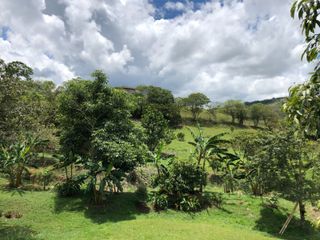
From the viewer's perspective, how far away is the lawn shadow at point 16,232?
14.4m

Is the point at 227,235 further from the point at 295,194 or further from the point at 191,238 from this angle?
the point at 295,194

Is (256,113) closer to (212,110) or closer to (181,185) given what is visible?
(212,110)

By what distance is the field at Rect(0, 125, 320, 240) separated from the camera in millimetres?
16203

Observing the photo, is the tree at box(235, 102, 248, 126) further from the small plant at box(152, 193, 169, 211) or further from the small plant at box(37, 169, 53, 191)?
the small plant at box(37, 169, 53, 191)

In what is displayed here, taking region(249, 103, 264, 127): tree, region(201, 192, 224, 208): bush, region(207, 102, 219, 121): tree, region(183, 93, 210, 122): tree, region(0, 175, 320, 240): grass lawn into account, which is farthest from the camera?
region(207, 102, 219, 121): tree

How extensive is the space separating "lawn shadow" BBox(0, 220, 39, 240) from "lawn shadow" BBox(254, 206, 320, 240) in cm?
1503

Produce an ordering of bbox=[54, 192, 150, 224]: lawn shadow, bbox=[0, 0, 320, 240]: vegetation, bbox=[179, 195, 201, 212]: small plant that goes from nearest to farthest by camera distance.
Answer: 1. bbox=[0, 0, 320, 240]: vegetation
2. bbox=[54, 192, 150, 224]: lawn shadow
3. bbox=[179, 195, 201, 212]: small plant

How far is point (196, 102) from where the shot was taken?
7556 centimetres

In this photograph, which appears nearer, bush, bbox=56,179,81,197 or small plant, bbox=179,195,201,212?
bush, bbox=56,179,81,197

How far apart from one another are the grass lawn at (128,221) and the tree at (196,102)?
168 ft

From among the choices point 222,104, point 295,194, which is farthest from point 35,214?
point 222,104

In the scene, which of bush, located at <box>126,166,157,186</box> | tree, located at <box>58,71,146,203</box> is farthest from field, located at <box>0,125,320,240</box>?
bush, located at <box>126,166,157,186</box>

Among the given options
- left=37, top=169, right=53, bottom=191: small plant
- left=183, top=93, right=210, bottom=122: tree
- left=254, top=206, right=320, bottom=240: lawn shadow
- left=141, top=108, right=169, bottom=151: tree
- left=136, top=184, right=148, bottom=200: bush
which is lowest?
left=254, top=206, right=320, bottom=240: lawn shadow

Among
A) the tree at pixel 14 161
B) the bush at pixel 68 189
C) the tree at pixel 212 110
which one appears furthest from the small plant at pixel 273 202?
the tree at pixel 212 110
